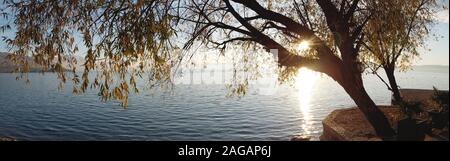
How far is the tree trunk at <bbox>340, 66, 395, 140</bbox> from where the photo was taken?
44.1 ft

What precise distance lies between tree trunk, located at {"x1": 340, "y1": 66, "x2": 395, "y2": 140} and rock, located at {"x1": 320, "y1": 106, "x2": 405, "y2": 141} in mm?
475

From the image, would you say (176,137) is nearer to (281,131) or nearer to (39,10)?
(281,131)

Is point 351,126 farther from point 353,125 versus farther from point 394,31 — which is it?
point 394,31

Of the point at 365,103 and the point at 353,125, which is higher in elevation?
the point at 365,103

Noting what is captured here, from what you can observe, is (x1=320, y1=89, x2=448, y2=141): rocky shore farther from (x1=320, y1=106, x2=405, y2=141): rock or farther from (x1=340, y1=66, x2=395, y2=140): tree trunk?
(x1=340, y1=66, x2=395, y2=140): tree trunk

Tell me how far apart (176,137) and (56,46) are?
25.7 meters

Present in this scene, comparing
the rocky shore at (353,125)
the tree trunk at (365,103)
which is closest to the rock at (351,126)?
the rocky shore at (353,125)

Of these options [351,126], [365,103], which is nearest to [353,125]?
[351,126]

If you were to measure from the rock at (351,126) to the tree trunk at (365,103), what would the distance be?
0.48m

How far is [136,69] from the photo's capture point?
10.4 metres

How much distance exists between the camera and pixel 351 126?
19.8 meters

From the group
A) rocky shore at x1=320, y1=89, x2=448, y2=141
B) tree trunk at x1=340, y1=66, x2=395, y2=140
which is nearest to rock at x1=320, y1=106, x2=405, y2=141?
rocky shore at x1=320, y1=89, x2=448, y2=141

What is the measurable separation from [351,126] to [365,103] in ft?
20.8
